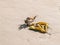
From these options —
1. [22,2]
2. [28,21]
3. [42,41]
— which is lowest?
[42,41]

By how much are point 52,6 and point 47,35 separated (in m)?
1.26

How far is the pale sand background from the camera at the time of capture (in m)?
4.08

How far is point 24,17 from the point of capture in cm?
479

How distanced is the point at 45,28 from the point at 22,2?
126 cm

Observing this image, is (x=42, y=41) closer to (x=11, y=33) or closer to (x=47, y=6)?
(x=11, y=33)

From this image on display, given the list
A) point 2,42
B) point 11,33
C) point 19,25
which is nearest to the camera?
point 2,42

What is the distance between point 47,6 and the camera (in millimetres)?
5293

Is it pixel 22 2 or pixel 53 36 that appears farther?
pixel 22 2

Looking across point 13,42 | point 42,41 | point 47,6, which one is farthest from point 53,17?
point 13,42

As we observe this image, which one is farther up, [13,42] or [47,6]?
[47,6]

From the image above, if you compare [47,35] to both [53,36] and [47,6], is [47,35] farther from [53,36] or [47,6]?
[47,6]

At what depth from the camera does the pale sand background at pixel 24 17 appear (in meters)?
4.08

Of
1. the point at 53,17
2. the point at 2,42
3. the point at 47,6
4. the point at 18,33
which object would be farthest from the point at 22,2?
the point at 2,42

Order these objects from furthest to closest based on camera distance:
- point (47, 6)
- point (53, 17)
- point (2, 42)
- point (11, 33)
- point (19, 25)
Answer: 1. point (47, 6)
2. point (53, 17)
3. point (19, 25)
4. point (11, 33)
5. point (2, 42)
